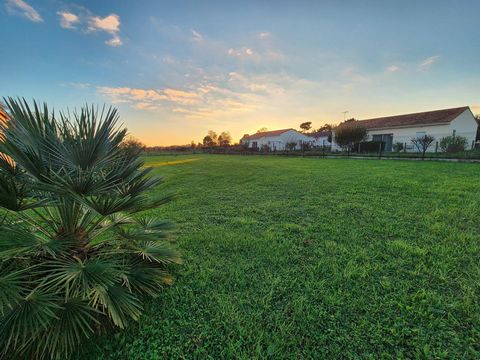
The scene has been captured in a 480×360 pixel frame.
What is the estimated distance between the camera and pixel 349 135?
23328 millimetres

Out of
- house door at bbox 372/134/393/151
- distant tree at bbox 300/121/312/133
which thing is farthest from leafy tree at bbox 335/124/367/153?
distant tree at bbox 300/121/312/133

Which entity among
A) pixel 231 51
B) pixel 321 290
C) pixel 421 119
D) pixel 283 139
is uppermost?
pixel 231 51

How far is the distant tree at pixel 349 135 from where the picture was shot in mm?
22828

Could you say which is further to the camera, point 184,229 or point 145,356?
point 184,229

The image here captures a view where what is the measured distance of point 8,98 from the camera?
1.36 metres

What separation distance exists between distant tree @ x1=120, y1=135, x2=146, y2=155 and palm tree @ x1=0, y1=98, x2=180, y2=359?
4 cm

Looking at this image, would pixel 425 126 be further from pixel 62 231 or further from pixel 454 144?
pixel 62 231

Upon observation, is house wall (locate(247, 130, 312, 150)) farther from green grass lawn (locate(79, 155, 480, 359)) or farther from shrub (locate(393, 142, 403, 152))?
green grass lawn (locate(79, 155, 480, 359))

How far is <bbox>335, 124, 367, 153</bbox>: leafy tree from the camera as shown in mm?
22828

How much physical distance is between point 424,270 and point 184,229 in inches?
125

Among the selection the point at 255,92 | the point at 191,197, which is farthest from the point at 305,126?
the point at 191,197

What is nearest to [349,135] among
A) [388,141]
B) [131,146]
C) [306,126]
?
[388,141]

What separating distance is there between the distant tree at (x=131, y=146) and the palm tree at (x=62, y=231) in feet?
0.13

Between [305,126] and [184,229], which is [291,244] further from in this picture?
[305,126]
